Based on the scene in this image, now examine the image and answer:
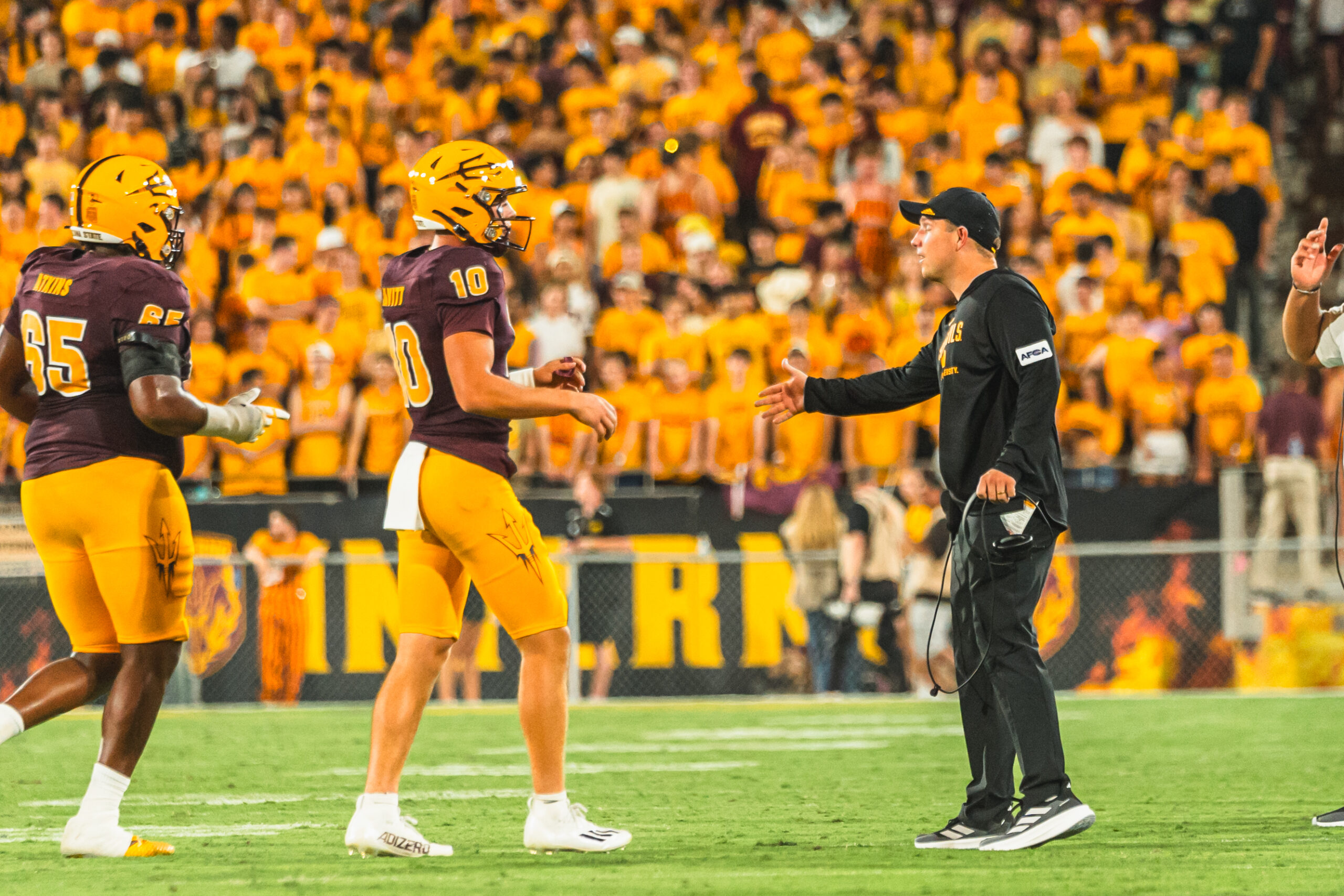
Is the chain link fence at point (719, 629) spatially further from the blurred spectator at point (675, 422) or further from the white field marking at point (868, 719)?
the white field marking at point (868, 719)

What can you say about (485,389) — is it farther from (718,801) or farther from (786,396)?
(718,801)

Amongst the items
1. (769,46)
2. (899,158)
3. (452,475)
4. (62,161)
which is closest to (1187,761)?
(452,475)

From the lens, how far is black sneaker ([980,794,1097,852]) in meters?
5.90

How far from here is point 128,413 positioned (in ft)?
19.7

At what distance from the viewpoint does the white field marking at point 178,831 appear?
21.3 feet

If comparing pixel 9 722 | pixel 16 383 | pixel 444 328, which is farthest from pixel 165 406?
pixel 9 722

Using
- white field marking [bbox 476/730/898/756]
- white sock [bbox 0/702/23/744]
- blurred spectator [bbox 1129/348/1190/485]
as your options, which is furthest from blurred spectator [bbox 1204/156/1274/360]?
white sock [bbox 0/702/23/744]

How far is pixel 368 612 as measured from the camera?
14.0m

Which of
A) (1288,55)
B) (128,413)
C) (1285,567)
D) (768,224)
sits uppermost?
(1288,55)

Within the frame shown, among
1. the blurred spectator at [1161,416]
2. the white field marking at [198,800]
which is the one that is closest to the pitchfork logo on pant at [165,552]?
the white field marking at [198,800]

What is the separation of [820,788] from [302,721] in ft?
17.6

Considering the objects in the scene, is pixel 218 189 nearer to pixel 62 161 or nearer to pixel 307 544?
pixel 62 161

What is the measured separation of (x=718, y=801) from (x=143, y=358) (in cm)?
320

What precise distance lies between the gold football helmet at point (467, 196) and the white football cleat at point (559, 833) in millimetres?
1919
